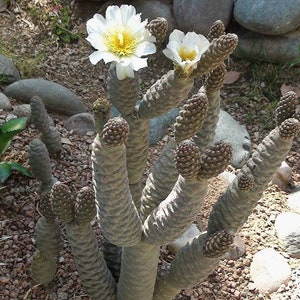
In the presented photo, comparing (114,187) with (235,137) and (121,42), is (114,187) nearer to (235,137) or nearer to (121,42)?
(121,42)

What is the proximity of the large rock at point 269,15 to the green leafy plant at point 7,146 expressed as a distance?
1.75 m

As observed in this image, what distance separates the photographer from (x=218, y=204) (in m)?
1.71

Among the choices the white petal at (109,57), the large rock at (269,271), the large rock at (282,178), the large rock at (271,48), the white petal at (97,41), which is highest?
the large rock at (271,48)

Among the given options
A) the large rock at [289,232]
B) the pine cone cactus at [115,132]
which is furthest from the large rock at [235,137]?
the pine cone cactus at [115,132]

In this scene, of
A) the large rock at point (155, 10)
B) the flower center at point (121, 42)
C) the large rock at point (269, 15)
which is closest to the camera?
the flower center at point (121, 42)

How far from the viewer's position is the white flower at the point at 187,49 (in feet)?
4.35

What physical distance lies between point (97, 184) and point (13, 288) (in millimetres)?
826

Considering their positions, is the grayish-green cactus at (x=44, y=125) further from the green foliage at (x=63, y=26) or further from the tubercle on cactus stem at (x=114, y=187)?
the green foliage at (x=63, y=26)

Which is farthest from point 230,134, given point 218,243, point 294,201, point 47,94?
point 218,243

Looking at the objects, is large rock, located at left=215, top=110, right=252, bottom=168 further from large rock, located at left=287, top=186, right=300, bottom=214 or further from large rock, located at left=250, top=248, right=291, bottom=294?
large rock, located at left=250, top=248, right=291, bottom=294

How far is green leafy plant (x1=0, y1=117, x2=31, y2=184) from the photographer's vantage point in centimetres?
231

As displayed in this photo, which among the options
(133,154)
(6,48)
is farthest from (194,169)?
(6,48)

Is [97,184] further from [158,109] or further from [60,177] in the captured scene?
[60,177]

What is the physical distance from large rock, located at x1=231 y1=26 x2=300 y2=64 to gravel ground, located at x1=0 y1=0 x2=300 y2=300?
69mm
